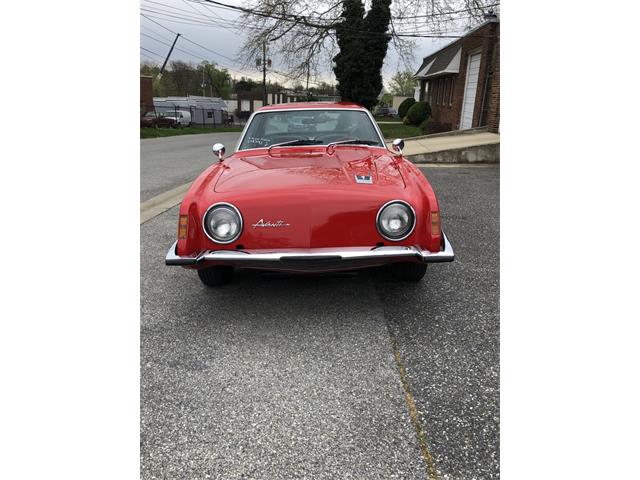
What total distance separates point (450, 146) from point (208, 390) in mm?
10718

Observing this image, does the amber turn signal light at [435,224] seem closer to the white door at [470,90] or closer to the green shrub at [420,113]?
the white door at [470,90]

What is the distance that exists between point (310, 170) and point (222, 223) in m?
0.78

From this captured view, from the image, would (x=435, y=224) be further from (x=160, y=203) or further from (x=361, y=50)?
(x=361, y=50)

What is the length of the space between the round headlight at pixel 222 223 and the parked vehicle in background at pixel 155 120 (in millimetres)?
32282

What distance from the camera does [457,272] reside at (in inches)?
154

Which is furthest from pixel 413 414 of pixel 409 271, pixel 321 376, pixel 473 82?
pixel 473 82

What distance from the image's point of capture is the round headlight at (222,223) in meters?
2.87

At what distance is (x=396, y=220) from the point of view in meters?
2.89

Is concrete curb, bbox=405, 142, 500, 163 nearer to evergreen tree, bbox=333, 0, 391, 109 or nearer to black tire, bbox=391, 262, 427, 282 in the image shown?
black tire, bbox=391, 262, 427, 282

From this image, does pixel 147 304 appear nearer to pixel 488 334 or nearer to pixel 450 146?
pixel 488 334

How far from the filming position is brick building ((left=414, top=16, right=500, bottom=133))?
47.3ft

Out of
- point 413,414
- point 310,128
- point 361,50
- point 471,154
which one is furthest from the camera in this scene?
point 361,50

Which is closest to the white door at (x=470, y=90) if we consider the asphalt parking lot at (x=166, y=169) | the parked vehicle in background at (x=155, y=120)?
the asphalt parking lot at (x=166, y=169)

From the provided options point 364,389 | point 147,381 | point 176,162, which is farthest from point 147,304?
point 176,162
